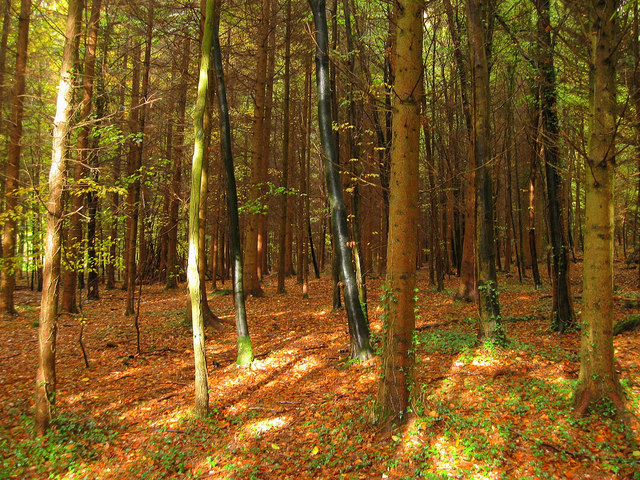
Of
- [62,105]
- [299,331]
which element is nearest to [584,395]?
[299,331]

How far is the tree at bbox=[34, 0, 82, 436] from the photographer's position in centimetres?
588

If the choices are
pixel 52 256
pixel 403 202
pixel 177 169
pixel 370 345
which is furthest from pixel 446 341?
pixel 177 169

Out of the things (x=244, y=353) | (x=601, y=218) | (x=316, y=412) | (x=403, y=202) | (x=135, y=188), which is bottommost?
(x=316, y=412)

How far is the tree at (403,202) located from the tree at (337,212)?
275 cm

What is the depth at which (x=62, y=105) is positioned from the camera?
6.06 meters

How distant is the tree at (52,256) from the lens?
588cm

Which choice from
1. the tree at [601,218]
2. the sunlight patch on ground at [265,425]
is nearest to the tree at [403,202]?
the sunlight patch on ground at [265,425]

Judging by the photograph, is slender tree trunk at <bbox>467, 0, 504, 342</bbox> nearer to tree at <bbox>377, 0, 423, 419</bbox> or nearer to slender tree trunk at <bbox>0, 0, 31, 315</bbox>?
tree at <bbox>377, 0, 423, 419</bbox>

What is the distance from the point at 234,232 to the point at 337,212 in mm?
2460

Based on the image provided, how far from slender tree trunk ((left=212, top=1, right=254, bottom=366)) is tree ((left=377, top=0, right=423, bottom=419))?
13.8 feet

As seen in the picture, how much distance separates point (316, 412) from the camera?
602 centimetres

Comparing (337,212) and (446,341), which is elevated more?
(337,212)

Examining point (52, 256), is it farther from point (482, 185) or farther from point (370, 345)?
point (482, 185)

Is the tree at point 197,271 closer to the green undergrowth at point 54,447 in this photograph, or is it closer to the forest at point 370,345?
the forest at point 370,345
